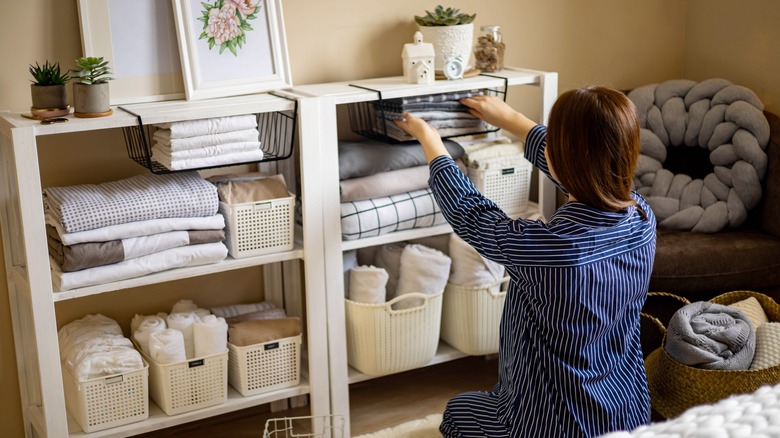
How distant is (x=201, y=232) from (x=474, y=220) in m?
0.73

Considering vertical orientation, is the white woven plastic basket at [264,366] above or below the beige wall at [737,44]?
below

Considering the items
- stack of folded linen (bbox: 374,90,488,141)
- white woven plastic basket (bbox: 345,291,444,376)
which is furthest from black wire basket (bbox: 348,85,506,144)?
white woven plastic basket (bbox: 345,291,444,376)

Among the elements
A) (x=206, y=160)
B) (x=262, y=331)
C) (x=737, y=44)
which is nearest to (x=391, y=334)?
(x=262, y=331)

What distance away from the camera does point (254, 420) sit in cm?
262

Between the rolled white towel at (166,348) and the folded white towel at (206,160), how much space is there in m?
0.43

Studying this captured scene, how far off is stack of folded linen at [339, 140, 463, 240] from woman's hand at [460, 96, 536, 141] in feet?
0.64

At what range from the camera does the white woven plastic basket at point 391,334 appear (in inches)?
94.3

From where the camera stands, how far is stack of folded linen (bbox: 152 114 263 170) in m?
2.08

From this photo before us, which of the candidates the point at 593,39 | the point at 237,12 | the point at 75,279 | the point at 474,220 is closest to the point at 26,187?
the point at 75,279

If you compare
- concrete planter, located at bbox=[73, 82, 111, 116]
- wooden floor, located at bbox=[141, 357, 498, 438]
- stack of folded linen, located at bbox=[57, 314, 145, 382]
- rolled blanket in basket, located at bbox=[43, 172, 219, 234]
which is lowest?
wooden floor, located at bbox=[141, 357, 498, 438]

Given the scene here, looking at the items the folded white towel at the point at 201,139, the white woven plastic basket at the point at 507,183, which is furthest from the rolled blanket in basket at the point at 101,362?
the white woven plastic basket at the point at 507,183

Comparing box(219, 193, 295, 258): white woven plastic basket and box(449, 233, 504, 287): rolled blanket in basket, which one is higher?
box(219, 193, 295, 258): white woven plastic basket

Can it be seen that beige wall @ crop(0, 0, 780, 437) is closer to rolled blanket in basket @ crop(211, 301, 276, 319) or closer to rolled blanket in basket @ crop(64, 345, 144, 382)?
rolled blanket in basket @ crop(211, 301, 276, 319)

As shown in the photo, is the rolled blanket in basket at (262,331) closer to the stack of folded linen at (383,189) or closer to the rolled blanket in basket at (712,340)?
the stack of folded linen at (383,189)
